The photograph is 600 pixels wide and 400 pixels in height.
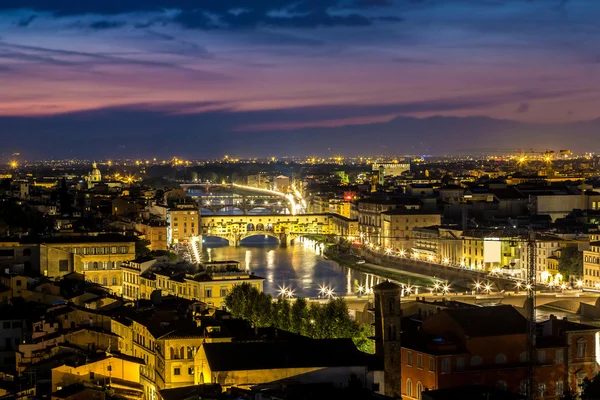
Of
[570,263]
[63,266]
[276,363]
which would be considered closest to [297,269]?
[570,263]

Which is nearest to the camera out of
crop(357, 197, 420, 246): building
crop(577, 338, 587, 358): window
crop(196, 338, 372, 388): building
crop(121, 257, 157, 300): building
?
crop(196, 338, 372, 388): building

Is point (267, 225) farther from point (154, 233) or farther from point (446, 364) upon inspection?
point (446, 364)

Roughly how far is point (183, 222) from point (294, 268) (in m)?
6.72

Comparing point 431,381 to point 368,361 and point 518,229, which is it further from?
point 518,229

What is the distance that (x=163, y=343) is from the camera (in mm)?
7008

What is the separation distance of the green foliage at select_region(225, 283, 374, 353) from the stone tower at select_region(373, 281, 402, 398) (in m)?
1.49

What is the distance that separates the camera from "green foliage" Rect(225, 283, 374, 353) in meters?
9.27

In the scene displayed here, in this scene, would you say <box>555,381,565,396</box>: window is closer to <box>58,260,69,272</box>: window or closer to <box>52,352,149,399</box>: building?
<box>52,352,149,399</box>: building

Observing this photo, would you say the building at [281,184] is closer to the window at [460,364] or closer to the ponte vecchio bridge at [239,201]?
the ponte vecchio bridge at [239,201]

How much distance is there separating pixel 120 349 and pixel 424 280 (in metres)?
11.7

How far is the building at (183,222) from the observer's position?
25.6 meters

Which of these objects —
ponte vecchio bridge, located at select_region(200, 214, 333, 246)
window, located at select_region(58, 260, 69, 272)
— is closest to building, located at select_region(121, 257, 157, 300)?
window, located at select_region(58, 260, 69, 272)

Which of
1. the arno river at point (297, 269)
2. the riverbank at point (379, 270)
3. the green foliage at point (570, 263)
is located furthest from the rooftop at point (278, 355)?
the riverbank at point (379, 270)

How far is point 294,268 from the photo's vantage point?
65.2 ft
